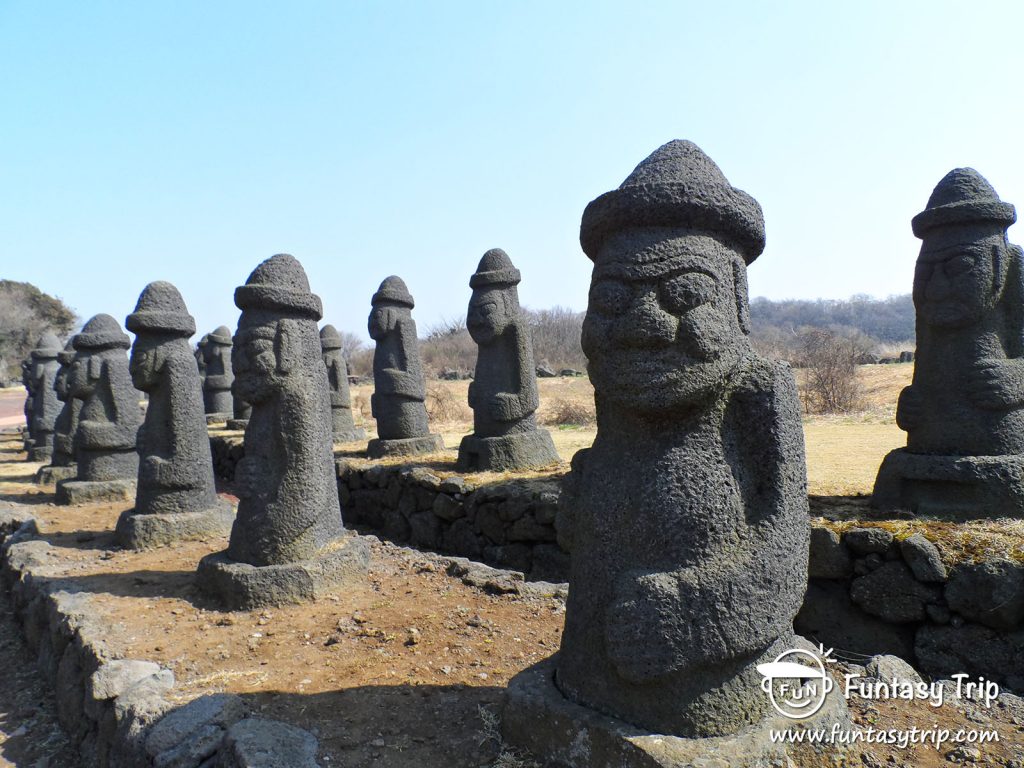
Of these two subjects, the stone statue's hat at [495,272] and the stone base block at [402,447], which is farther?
the stone base block at [402,447]

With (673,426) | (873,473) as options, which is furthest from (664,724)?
(873,473)

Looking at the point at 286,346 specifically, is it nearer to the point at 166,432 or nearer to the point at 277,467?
the point at 277,467

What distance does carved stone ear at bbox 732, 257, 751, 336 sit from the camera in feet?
7.97

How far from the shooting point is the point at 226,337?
50.8 ft

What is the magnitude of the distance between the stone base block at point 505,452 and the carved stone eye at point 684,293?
5.95m

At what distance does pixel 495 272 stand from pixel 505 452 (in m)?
2.13

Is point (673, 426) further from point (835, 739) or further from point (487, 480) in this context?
point (487, 480)

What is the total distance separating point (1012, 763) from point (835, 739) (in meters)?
0.78

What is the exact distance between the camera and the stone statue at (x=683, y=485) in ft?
7.15

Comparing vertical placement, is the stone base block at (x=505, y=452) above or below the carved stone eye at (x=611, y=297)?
below

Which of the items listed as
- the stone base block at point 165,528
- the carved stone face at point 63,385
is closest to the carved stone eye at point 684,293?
the stone base block at point 165,528

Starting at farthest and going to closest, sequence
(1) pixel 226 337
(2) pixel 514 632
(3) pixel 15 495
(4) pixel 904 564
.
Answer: (1) pixel 226 337, (3) pixel 15 495, (4) pixel 904 564, (2) pixel 514 632

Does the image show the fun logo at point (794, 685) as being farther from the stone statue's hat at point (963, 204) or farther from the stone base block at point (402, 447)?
the stone base block at point (402, 447)

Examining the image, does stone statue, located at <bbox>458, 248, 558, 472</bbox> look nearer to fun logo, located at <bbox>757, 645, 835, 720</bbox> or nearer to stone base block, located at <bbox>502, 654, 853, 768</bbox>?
stone base block, located at <bbox>502, 654, 853, 768</bbox>
